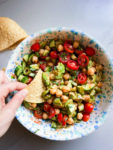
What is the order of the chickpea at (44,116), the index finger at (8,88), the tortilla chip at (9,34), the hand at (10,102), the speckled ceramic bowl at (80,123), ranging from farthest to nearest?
the tortilla chip at (9,34) → the chickpea at (44,116) → the speckled ceramic bowl at (80,123) → the index finger at (8,88) → the hand at (10,102)

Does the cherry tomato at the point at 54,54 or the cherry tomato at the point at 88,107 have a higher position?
the cherry tomato at the point at 54,54

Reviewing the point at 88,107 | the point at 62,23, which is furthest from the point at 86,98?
the point at 62,23

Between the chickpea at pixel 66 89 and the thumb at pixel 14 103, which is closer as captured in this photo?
the thumb at pixel 14 103

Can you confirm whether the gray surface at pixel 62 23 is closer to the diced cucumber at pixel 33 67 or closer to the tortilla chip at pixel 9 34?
the tortilla chip at pixel 9 34

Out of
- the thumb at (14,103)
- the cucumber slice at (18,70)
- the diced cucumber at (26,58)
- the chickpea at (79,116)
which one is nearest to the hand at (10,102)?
the thumb at (14,103)

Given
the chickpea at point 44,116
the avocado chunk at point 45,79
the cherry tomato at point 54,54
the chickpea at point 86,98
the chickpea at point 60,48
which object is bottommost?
the chickpea at point 44,116

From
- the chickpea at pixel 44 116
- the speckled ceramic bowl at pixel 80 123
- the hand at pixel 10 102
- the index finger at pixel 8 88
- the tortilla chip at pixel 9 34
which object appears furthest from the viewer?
the tortilla chip at pixel 9 34

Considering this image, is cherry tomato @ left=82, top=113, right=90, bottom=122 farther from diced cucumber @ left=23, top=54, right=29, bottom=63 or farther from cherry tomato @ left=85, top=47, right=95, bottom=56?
diced cucumber @ left=23, top=54, right=29, bottom=63
